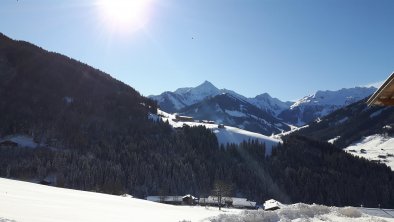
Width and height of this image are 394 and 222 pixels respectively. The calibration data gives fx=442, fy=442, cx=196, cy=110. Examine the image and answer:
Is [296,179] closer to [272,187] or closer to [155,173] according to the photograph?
[272,187]

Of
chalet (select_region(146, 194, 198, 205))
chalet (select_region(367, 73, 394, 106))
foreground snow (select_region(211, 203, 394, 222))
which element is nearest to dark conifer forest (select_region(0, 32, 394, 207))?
chalet (select_region(146, 194, 198, 205))

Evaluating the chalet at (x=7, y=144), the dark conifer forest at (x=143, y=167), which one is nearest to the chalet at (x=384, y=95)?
the dark conifer forest at (x=143, y=167)

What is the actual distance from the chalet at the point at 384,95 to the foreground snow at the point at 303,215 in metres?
5.06

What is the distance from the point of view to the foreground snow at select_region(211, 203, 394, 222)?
16.8 meters

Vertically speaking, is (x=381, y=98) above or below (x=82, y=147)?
below

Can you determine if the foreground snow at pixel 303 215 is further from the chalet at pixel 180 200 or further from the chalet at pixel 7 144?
the chalet at pixel 7 144

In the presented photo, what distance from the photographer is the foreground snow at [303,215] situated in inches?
662

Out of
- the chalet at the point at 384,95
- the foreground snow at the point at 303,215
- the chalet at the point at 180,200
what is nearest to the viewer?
the chalet at the point at 384,95

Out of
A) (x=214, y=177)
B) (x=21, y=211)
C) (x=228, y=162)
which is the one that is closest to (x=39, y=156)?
(x=214, y=177)

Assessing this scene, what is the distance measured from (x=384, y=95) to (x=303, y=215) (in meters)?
6.39

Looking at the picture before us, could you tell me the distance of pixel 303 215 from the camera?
18516 mm

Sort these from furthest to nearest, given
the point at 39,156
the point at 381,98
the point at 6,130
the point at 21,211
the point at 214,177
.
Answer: the point at 6,130
the point at 214,177
the point at 39,156
the point at 21,211
the point at 381,98

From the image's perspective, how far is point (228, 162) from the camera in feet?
632

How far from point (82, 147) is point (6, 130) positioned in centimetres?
3575
